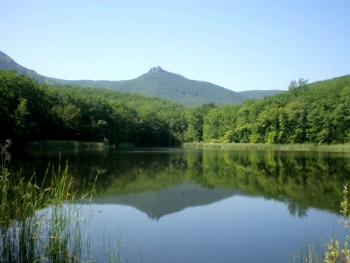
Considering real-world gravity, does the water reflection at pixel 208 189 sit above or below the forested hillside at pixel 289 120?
below

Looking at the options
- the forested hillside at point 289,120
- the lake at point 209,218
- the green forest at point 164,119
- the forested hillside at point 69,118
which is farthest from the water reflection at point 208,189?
the forested hillside at point 289,120

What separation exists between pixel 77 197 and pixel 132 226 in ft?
13.8

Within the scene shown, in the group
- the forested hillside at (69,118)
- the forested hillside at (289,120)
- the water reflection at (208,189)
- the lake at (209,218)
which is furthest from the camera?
the forested hillside at (289,120)

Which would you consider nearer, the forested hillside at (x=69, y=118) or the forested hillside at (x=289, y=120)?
the forested hillside at (x=69, y=118)

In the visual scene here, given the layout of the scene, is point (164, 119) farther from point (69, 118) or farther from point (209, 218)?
point (209, 218)

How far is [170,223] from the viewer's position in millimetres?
10016

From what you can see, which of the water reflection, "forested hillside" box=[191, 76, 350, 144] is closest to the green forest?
Answer: "forested hillside" box=[191, 76, 350, 144]

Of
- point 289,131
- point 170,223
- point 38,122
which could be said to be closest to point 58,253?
point 170,223

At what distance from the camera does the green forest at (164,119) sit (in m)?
48.1

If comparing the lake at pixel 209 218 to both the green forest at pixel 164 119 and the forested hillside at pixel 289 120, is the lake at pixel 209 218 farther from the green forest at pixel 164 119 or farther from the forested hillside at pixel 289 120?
the forested hillside at pixel 289 120

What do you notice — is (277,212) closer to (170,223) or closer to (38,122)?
(170,223)

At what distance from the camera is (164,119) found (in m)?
105

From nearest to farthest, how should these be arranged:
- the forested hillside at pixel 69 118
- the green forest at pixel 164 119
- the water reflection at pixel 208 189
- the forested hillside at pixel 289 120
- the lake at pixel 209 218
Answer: the lake at pixel 209 218 < the water reflection at pixel 208 189 < the forested hillside at pixel 69 118 < the green forest at pixel 164 119 < the forested hillside at pixel 289 120

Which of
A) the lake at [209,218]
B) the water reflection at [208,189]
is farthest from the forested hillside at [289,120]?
the lake at [209,218]
